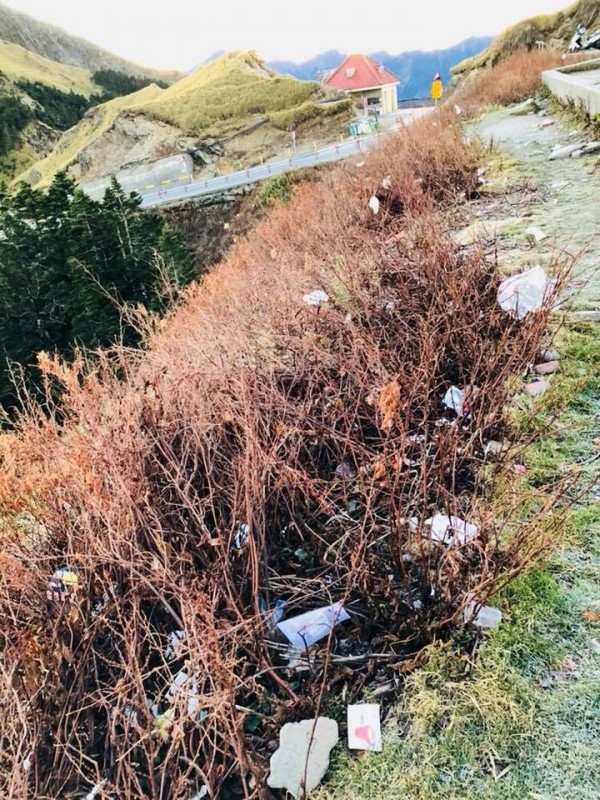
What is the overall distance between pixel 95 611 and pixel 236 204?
24740mm

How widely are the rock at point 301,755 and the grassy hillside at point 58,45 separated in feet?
397

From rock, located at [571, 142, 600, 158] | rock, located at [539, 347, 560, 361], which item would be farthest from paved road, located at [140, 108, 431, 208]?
rock, located at [539, 347, 560, 361]

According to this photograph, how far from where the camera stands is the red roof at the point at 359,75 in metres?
37.3

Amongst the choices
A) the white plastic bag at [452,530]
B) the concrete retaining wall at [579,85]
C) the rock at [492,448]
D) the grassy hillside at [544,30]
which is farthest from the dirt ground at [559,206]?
the grassy hillside at [544,30]

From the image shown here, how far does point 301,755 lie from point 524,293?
2.60 m

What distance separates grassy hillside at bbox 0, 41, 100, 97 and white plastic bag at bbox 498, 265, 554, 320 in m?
80.8

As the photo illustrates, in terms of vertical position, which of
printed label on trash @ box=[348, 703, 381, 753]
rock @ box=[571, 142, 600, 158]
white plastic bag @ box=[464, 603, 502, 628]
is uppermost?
rock @ box=[571, 142, 600, 158]

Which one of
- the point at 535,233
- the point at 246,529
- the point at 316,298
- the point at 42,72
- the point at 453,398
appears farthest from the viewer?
the point at 42,72

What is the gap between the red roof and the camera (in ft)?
122

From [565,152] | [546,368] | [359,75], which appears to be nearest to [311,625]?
[546,368]

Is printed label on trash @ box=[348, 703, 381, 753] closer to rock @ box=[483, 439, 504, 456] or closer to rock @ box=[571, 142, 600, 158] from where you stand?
rock @ box=[483, 439, 504, 456]

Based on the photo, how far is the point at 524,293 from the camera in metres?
3.12

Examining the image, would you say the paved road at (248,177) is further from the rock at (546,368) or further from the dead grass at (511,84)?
the rock at (546,368)

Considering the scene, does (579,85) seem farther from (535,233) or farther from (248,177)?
(248,177)
